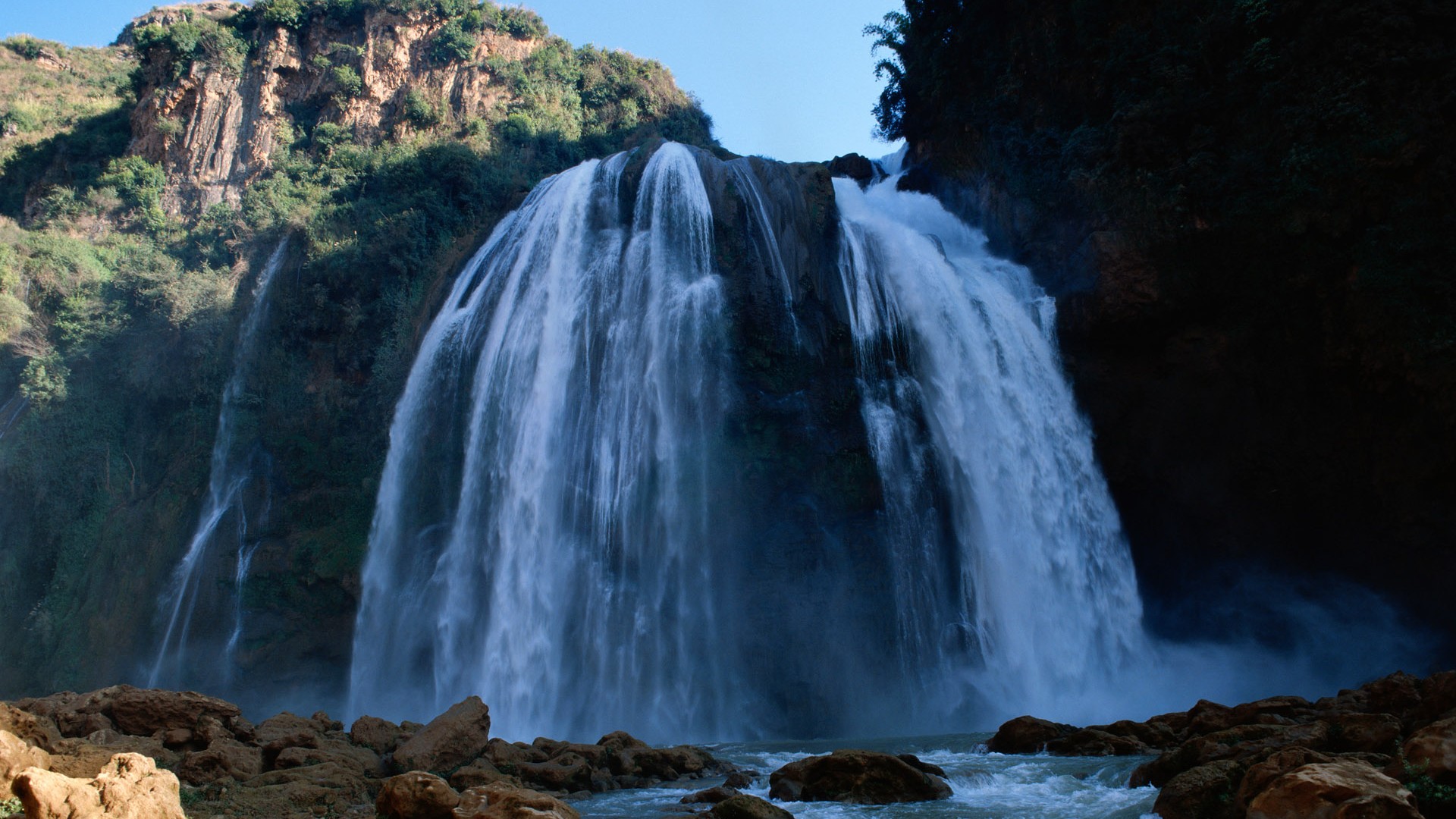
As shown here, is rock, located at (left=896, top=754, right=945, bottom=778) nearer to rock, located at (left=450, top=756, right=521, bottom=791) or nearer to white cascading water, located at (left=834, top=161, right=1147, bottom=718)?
rock, located at (left=450, top=756, right=521, bottom=791)

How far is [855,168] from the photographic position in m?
30.2

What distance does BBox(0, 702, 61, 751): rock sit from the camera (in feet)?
26.2

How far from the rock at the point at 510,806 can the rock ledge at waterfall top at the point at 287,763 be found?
0.5 inches

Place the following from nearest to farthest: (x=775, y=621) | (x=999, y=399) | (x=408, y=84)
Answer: (x=775, y=621) → (x=999, y=399) → (x=408, y=84)

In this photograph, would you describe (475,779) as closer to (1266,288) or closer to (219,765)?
(219,765)

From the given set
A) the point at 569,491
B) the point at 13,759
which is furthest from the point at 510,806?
the point at 569,491

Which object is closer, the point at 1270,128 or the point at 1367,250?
the point at 1367,250

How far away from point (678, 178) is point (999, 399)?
907 cm

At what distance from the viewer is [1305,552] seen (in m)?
16.6

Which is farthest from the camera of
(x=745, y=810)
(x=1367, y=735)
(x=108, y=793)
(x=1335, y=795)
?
(x=1367, y=735)

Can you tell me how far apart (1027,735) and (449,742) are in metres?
7.14

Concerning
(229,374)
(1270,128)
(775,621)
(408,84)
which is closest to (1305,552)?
(1270,128)

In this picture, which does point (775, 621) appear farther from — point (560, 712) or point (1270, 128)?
point (1270, 128)

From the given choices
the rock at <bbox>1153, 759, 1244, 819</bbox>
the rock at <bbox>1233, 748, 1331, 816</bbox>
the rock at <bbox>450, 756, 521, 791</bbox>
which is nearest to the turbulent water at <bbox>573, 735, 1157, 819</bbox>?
the rock at <bbox>1153, 759, 1244, 819</bbox>
